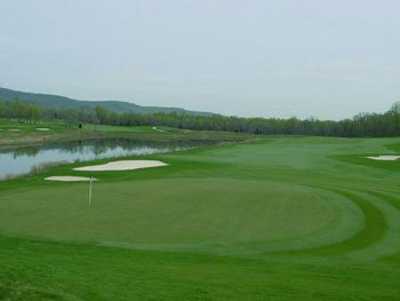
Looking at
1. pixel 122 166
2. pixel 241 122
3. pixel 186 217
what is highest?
pixel 241 122

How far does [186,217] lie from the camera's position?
14.4 metres

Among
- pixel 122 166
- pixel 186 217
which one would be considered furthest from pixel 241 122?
pixel 186 217

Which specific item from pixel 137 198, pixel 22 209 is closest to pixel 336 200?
pixel 137 198

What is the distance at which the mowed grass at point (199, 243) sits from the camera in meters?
7.48

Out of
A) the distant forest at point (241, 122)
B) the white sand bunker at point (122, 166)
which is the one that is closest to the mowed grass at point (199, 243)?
the white sand bunker at point (122, 166)

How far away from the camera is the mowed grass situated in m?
7.48

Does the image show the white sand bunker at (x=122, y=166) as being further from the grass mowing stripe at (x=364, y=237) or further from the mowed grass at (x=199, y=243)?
the grass mowing stripe at (x=364, y=237)

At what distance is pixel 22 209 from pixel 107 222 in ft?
12.4

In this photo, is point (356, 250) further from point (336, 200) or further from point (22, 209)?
point (22, 209)

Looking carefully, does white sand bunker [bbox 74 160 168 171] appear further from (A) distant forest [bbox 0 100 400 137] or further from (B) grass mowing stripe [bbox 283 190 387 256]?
(A) distant forest [bbox 0 100 400 137]

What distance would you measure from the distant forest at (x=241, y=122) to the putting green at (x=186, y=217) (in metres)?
101

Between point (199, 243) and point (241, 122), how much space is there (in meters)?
150

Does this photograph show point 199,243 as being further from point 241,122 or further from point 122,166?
point 241,122

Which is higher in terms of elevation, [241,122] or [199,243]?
[241,122]
